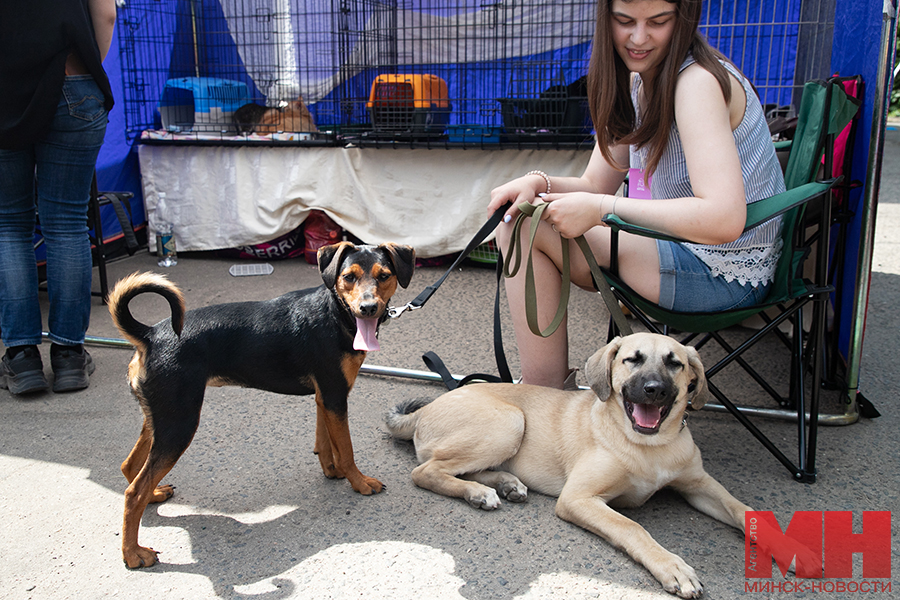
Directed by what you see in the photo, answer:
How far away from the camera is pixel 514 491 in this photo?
96.2 inches

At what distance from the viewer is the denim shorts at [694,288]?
2572 mm

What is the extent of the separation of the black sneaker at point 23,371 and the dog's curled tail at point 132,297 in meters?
1.58

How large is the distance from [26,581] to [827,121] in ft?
10.4

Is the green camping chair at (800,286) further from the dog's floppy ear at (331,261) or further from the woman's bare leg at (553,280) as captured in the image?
A: the dog's floppy ear at (331,261)

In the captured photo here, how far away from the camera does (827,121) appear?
2566mm

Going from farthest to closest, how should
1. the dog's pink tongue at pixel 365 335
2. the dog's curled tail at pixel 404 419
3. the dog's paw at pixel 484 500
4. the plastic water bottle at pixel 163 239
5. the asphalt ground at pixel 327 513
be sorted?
1. the plastic water bottle at pixel 163 239
2. the dog's curled tail at pixel 404 419
3. the dog's paw at pixel 484 500
4. the dog's pink tongue at pixel 365 335
5. the asphalt ground at pixel 327 513

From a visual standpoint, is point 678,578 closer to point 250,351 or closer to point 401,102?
point 250,351

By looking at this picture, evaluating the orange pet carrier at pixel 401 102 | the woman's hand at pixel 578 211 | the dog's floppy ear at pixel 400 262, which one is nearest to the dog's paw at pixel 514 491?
the dog's floppy ear at pixel 400 262

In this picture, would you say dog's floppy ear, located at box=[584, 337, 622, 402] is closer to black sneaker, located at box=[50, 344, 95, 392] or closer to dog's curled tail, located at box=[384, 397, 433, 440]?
dog's curled tail, located at box=[384, 397, 433, 440]

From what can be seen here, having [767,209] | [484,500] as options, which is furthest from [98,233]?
[767,209]

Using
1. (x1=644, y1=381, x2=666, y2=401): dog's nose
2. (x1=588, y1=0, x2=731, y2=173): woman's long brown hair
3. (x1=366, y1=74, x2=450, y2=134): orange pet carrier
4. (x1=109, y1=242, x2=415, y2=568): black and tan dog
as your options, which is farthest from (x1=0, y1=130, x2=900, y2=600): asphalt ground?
(x1=366, y1=74, x2=450, y2=134): orange pet carrier

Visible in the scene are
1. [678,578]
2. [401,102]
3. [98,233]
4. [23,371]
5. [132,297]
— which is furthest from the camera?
[401,102]

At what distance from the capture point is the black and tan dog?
207 centimetres

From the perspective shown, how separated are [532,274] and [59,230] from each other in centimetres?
241
